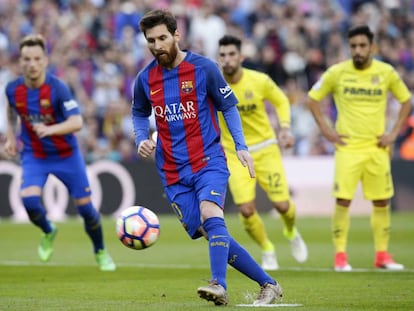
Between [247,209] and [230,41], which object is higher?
[230,41]

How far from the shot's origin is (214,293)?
8430 mm

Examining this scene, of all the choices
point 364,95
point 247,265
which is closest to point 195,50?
point 364,95

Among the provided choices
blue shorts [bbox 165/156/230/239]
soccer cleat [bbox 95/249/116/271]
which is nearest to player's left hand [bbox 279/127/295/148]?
soccer cleat [bbox 95/249/116/271]

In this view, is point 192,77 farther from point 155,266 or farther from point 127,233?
point 155,266

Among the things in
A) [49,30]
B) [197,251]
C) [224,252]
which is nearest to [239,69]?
[197,251]

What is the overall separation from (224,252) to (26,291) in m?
2.69

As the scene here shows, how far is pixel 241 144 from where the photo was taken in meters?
9.05

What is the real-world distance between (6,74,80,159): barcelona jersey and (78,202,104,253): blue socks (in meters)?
0.69

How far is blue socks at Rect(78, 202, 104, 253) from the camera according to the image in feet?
43.7

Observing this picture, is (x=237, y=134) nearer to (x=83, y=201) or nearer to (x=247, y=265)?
(x=247, y=265)

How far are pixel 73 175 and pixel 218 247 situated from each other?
4942mm

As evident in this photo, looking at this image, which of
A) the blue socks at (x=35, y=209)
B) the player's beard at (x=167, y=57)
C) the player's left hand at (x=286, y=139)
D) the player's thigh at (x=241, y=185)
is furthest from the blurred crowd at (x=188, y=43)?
the player's beard at (x=167, y=57)

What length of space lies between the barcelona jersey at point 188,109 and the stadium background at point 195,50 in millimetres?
13701

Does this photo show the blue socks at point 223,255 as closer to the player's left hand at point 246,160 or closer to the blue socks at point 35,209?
the player's left hand at point 246,160
